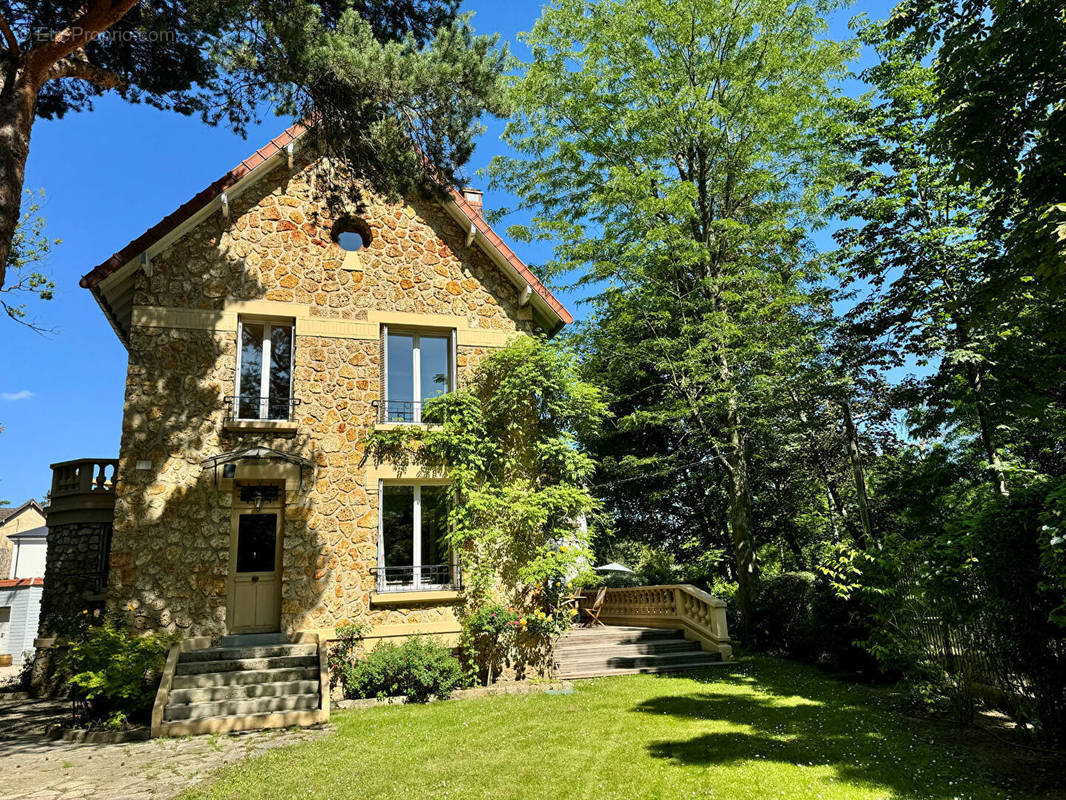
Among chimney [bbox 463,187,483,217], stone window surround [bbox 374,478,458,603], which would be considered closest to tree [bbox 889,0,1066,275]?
chimney [bbox 463,187,483,217]

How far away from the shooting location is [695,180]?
18594 mm

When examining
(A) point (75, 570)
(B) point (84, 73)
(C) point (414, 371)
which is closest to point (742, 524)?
(C) point (414, 371)

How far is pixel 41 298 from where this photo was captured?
70.1ft

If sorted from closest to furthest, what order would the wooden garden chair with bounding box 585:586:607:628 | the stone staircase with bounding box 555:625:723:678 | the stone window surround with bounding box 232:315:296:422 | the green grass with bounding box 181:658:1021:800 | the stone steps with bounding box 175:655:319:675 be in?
the green grass with bounding box 181:658:1021:800 → the stone steps with bounding box 175:655:319:675 → the stone window surround with bounding box 232:315:296:422 → the stone staircase with bounding box 555:625:723:678 → the wooden garden chair with bounding box 585:586:607:628

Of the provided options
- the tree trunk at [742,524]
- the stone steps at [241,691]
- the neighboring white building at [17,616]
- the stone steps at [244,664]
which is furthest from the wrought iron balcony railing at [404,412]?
the neighboring white building at [17,616]

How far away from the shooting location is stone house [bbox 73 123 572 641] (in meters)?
11.9

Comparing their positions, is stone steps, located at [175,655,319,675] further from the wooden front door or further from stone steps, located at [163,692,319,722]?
the wooden front door

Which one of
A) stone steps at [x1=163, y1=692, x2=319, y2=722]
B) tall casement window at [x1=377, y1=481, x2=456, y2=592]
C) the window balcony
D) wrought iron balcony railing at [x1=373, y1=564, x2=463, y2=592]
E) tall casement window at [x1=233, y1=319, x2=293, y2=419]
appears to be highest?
tall casement window at [x1=233, y1=319, x2=293, y2=419]

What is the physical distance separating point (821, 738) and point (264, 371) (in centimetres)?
1162

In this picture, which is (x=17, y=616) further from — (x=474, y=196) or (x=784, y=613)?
(x=784, y=613)

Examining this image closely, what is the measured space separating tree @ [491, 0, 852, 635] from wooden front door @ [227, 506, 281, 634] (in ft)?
31.2

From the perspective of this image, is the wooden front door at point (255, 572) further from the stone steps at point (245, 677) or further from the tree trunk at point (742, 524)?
the tree trunk at point (742, 524)

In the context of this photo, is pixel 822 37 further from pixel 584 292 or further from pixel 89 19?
pixel 89 19

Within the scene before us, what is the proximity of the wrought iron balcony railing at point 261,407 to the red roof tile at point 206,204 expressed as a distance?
3350 mm
